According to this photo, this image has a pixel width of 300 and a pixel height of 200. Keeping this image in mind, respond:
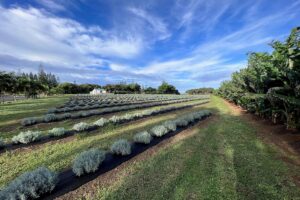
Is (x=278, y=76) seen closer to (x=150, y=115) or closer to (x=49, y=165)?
(x=150, y=115)

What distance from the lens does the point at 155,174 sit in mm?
4008

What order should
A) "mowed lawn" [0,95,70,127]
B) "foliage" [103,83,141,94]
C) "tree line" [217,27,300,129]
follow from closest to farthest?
1. "tree line" [217,27,300,129]
2. "mowed lawn" [0,95,70,127]
3. "foliage" [103,83,141,94]

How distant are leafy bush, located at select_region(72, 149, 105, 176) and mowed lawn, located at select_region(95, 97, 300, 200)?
71 cm

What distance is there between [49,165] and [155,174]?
2968 mm

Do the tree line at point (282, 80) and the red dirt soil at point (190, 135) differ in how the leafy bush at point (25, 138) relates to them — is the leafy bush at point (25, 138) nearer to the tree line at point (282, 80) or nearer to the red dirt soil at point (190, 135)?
the red dirt soil at point (190, 135)

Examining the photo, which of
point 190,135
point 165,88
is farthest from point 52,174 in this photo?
point 165,88

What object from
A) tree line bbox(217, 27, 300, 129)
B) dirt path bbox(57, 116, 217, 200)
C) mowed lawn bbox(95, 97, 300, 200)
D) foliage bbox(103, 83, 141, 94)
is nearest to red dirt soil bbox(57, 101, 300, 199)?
dirt path bbox(57, 116, 217, 200)

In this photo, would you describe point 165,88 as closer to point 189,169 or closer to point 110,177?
point 189,169

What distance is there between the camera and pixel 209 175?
12.9 feet

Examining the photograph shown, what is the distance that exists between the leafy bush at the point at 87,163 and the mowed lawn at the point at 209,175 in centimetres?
71

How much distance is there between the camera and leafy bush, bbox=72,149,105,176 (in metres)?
3.99

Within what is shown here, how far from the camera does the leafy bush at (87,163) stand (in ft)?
13.1

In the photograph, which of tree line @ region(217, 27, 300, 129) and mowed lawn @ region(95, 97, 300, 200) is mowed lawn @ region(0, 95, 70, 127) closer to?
mowed lawn @ region(95, 97, 300, 200)

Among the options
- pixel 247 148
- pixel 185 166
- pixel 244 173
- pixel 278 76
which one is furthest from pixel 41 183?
pixel 278 76
